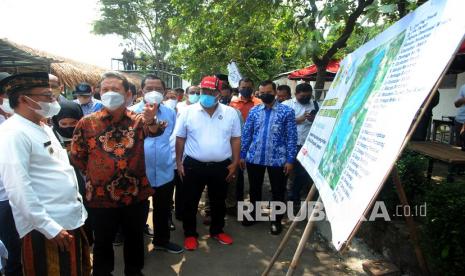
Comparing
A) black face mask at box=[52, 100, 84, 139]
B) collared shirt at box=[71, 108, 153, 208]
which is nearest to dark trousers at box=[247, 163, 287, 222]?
collared shirt at box=[71, 108, 153, 208]

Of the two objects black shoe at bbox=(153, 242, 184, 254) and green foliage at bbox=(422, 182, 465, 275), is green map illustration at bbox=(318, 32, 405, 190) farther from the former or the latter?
black shoe at bbox=(153, 242, 184, 254)

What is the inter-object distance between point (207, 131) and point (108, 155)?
4.44ft

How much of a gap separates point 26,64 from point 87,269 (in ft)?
23.3

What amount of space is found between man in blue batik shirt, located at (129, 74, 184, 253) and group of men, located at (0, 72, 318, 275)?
0.01 meters

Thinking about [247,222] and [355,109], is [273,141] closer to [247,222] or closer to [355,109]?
[247,222]

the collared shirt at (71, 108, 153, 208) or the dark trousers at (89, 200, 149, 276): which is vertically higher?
the collared shirt at (71, 108, 153, 208)

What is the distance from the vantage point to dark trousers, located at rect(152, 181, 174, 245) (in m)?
3.75

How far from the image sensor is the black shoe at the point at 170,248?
3.87 meters

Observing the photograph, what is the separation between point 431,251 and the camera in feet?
8.86

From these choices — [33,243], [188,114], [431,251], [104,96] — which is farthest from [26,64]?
[431,251]

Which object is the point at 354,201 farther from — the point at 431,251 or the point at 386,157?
the point at 431,251

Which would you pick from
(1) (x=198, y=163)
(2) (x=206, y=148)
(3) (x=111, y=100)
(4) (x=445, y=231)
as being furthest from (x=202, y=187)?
(4) (x=445, y=231)

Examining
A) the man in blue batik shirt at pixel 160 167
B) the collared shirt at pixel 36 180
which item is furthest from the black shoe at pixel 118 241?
the collared shirt at pixel 36 180

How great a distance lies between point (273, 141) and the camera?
4.39m
